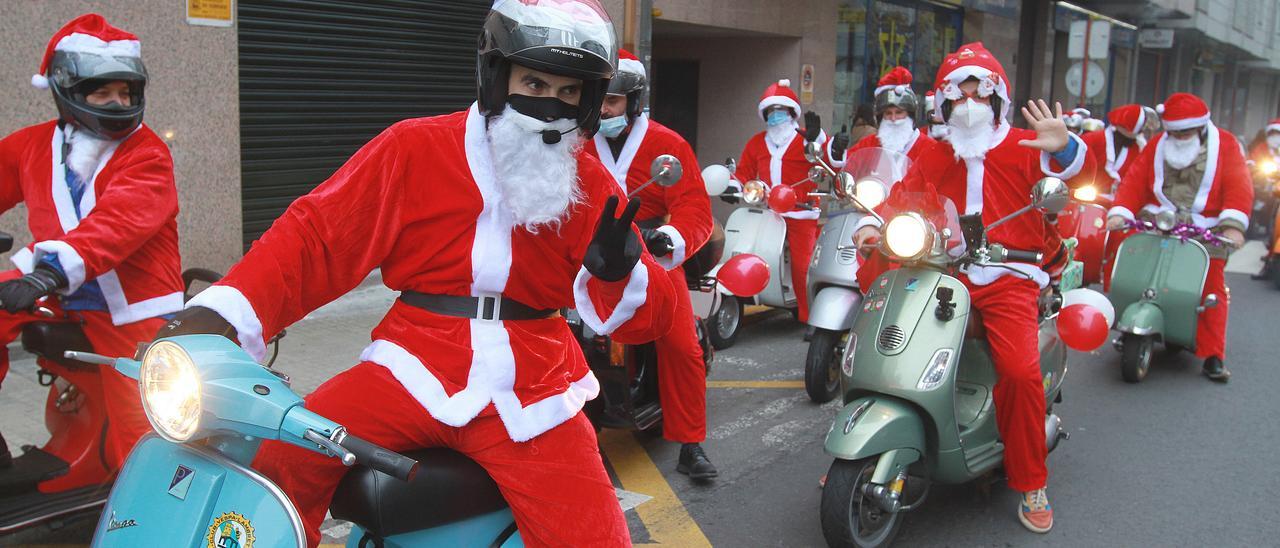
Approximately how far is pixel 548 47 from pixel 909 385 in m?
2.30

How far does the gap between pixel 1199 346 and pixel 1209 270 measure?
1.71 feet

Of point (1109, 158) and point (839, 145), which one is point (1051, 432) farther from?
point (1109, 158)

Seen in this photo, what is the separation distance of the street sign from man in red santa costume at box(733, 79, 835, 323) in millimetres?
21200

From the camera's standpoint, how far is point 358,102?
865 centimetres

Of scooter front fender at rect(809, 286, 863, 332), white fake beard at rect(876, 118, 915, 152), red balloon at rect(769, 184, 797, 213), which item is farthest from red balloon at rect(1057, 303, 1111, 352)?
white fake beard at rect(876, 118, 915, 152)

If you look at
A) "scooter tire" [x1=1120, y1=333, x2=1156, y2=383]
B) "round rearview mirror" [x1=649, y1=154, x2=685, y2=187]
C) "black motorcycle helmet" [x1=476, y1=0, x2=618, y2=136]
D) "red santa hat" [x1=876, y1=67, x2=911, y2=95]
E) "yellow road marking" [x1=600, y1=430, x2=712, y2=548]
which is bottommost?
"yellow road marking" [x1=600, y1=430, x2=712, y2=548]

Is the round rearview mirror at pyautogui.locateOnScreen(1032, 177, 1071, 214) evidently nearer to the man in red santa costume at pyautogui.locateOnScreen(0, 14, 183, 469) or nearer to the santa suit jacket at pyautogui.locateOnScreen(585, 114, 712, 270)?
the santa suit jacket at pyautogui.locateOnScreen(585, 114, 712, 270)

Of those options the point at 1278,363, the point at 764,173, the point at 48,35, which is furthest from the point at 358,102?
the point at 1278,363

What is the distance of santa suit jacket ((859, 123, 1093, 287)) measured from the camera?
4.62 metres

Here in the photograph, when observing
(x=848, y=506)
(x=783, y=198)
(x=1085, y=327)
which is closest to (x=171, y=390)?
(x=848, y=506)

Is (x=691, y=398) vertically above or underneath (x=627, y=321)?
underneath

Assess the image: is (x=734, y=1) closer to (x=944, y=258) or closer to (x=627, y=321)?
(x=944, y=258)

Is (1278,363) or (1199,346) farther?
(1278,363)

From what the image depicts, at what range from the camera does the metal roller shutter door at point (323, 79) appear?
7.91 metres
